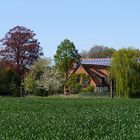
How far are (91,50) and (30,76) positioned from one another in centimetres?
6330

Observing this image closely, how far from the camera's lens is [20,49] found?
94.1 meters

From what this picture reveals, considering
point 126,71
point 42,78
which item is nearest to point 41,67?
point 42,78

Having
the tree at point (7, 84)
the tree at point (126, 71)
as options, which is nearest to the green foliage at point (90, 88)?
the tree at point (126, 71)

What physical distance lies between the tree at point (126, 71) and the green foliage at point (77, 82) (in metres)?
10.4

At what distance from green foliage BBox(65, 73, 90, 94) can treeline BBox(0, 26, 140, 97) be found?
1.13ft

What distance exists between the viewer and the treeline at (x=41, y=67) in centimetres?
7325

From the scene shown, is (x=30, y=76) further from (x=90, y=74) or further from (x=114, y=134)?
(x=114, y=134)

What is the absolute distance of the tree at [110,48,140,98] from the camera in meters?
71.2

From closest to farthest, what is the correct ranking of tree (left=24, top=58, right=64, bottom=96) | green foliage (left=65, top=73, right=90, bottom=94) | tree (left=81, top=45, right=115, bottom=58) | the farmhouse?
tree (left=24, top=58, right=64, bottom=96) < green foliage (left=65, top=73, right=90, bottom=94) < the farmhouse < tree (left=81, top=45, right=115, bottom=58)

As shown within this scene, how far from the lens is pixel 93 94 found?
77125mm

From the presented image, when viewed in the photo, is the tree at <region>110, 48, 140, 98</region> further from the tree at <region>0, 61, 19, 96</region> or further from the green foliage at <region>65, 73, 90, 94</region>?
the tree at <region>0, 61, 19, 96</region>

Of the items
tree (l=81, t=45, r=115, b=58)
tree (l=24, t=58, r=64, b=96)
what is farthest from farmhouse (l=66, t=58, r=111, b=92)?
tree (l=81, t=45, r=115, b=58)

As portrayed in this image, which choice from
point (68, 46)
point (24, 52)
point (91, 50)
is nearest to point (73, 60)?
point (68, 46)

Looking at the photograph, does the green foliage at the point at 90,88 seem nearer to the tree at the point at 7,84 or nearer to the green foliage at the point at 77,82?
the green foliage at the point at 77,82
